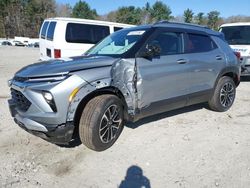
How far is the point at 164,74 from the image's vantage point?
4.68 metres

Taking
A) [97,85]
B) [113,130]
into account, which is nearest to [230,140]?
[113,130]

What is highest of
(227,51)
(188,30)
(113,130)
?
(188,30)

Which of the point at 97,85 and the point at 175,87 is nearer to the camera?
the point at 97,85

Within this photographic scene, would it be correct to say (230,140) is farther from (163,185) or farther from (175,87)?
(163,185)

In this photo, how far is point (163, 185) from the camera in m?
3.32

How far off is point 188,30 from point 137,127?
213 centimetres

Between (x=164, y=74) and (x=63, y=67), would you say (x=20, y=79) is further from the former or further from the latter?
(x=164, y=74)

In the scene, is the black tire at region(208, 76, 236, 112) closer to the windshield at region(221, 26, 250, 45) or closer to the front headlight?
the front headlight

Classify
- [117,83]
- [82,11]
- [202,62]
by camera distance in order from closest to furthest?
[117,83], [202,62], [82,11]

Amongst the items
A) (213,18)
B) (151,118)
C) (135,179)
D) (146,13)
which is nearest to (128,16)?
(146,13)

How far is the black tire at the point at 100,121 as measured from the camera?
3842mm

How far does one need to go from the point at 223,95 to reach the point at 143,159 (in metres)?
3.08

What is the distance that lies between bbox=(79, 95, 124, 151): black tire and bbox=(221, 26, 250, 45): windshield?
23.9 feet

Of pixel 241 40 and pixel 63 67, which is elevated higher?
pixel 241 40
